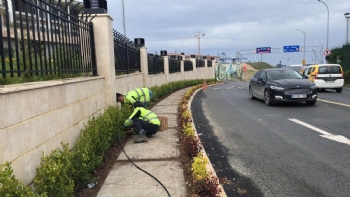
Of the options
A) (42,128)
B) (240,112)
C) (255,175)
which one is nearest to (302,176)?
(255,175)

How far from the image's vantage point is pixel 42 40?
14.4 ft

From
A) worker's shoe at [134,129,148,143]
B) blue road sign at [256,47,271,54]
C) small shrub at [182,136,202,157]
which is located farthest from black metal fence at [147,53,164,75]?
blue road sign at [256,47,271,54]

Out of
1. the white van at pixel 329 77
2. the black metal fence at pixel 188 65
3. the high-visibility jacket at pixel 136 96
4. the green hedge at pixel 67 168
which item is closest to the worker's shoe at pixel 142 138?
the green hedge at pixel 67 168

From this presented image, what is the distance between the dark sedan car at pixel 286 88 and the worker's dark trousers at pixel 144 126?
6.66 metres

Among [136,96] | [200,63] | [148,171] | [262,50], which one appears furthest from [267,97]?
[262,50]

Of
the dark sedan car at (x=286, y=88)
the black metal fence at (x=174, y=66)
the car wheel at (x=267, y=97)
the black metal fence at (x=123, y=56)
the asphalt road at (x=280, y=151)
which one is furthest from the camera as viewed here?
the black metal fence at (x=174, y=66)

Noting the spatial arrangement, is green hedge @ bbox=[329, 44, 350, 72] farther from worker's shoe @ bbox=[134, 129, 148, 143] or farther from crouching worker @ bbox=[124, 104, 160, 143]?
worker's shoe @ bbox=[134, 129, 148, 143]

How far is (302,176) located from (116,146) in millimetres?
3385

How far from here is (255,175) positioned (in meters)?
4.55

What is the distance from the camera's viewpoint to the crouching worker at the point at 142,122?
6.18 metres

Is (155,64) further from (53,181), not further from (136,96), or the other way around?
(53,181)

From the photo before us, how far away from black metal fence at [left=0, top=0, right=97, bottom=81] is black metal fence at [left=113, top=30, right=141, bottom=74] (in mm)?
2173

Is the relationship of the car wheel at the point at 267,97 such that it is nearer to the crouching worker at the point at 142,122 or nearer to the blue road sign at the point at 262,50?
the crouching worker at the point at 142,122

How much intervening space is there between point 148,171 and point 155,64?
1227 centimetres
